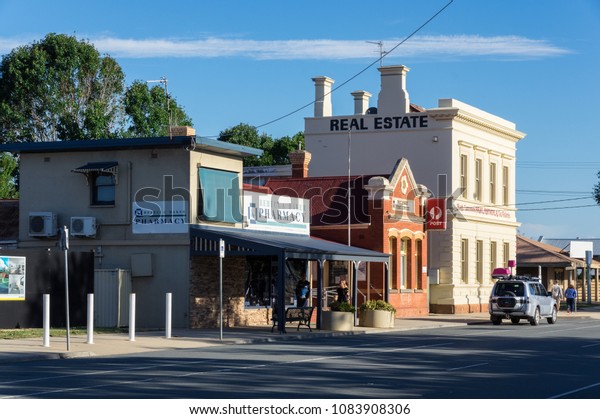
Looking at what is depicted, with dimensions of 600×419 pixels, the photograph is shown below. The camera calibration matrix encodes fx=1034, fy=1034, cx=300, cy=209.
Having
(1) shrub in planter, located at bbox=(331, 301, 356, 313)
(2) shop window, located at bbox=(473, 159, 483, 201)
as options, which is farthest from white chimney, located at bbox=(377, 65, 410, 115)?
(1) shrub in planter, located at bbox=(331, 301, 356, 313)

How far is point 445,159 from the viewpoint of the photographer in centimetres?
5138

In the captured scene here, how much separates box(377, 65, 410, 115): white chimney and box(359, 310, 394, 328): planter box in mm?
19057

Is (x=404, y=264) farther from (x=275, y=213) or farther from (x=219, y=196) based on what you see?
(x=219, y=196)

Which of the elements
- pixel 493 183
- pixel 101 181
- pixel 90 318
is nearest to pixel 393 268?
pixel 493 183

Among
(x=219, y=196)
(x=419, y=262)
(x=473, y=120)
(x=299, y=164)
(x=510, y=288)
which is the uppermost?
(x=473, y=120)

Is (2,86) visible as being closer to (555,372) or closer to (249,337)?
(249,337)

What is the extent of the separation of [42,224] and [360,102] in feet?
84.2

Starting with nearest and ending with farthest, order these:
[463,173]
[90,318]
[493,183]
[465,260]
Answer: [90,318] → [463,173] → [465,260] → [493,183]

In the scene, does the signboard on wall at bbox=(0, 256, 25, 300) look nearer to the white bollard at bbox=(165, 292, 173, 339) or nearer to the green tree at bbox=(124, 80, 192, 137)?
the white bollard at bbox=(165, 292, 173, 339)

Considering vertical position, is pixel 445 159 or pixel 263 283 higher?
pixel 445 159

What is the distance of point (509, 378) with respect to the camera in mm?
17969

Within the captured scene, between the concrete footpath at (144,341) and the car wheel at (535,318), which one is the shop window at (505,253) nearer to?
the car wheel at (535,318)

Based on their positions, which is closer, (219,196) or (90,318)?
(90,318)

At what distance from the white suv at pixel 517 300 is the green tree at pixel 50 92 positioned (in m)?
29.5
